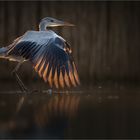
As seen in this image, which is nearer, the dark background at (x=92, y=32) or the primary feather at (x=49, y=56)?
the primary feather at (x=49, y=56)

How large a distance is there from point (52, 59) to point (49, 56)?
0.06 meters

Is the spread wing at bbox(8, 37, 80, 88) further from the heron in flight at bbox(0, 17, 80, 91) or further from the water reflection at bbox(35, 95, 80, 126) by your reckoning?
the water reflection at bbox(35, 95, 80, 126)

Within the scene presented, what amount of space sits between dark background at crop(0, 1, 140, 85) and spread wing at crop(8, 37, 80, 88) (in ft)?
10.4

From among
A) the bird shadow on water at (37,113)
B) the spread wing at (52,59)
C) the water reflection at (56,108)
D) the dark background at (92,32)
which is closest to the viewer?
the bird shadow on water at (37,113)

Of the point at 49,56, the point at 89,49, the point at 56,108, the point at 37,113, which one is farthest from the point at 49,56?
the point at 89,49

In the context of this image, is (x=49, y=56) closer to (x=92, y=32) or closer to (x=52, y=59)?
(x=52, y=59)

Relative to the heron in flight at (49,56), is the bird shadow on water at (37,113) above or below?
below

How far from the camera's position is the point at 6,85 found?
34.1ft

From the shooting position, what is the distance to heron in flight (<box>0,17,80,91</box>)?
761cm

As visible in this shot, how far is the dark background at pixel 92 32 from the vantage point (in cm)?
1173

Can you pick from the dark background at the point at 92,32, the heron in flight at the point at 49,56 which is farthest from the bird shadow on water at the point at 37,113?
the dark background at the point at 92,32

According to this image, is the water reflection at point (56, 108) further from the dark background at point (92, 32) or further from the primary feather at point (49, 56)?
the dark background at point (92, 32)

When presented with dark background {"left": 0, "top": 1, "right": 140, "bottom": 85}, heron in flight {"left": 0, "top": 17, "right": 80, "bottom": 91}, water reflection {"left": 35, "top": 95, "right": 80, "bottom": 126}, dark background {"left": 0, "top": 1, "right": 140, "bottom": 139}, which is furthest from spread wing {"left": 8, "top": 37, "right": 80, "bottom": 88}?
dark background {"left": 0, "top": 1, "right": 140, "bottom": 85}

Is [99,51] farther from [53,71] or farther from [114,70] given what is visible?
[53,71]
